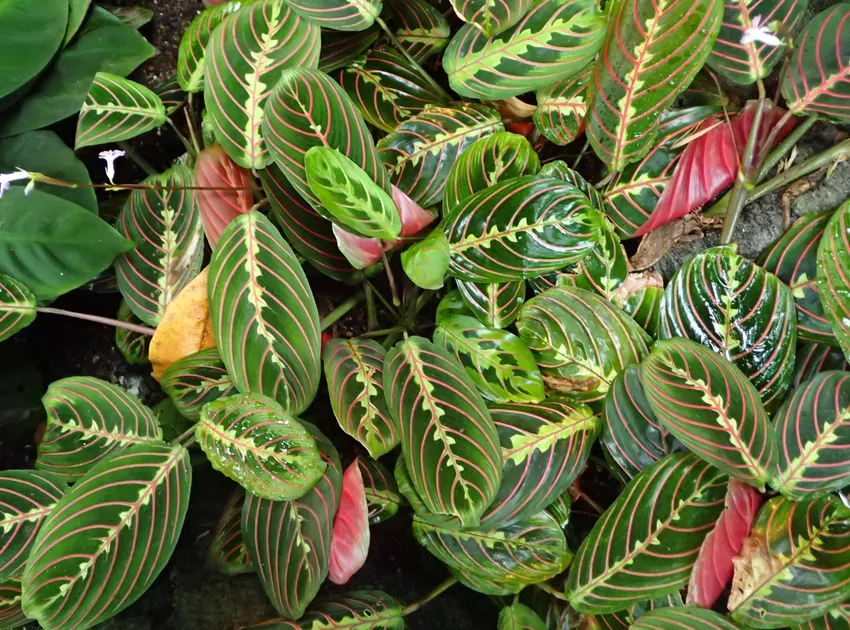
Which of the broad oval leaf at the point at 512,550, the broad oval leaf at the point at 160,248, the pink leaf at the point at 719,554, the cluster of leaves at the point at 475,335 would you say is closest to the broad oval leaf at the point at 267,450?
the cluster of leaves at the point at 475,335

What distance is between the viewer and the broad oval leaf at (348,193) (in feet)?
2.79

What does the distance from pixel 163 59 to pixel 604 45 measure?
1014mm

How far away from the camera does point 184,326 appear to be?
1.16 meters

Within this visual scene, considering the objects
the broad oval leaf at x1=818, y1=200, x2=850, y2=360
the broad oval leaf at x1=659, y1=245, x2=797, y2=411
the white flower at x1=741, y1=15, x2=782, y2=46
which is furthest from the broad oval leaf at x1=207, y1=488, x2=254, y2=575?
the white flower at x1=741, y1=15, x2=782, y2=46

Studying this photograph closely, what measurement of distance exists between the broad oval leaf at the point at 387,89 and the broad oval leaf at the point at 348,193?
1.29ft

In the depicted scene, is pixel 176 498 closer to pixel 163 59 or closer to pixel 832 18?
pixel 163 59

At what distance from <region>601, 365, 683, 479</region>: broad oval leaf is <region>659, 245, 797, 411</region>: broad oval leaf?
0.14 m

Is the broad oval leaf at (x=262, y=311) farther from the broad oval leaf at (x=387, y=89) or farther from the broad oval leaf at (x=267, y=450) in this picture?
the broad oval leaf at (x=387, y=89)

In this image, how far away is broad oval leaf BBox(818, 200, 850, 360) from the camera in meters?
0.93

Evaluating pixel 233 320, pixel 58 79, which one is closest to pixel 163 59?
pixel 58 79

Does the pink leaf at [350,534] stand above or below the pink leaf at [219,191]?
below

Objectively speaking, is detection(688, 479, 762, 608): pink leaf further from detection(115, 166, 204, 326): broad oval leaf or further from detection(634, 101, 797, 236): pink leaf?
detection(115, 166, 204, 326): broad oval leaf

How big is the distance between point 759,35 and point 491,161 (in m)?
0.45

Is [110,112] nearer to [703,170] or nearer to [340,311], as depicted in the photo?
[340,311]
